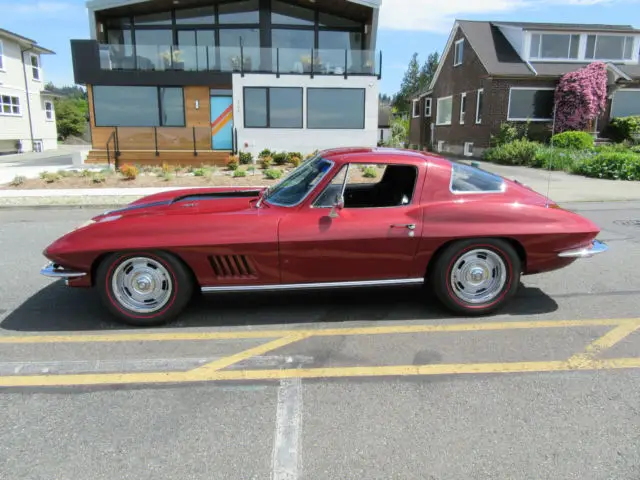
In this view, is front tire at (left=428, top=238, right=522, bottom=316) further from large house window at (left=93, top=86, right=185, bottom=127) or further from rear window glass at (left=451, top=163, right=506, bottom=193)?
large house window at (left=93, top=86, right=185, bottom=127)

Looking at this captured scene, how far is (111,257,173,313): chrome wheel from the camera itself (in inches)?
159

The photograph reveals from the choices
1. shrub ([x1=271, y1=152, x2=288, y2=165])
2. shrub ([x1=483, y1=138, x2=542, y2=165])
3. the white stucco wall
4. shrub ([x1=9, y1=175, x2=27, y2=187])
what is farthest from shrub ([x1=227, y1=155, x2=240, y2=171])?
shrub ([x1=483, y1=138, x2=542, y2=165])

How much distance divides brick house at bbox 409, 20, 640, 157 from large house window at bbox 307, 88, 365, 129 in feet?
23.8

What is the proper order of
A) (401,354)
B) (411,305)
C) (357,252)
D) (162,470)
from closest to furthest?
(162,470) < (401,354) < (357,252) < (411,305)

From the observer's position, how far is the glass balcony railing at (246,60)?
20.3 meters

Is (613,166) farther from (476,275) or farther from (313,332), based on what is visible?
(313,332)

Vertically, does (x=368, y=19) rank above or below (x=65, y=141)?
above

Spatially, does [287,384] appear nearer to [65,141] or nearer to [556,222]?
[556,222]

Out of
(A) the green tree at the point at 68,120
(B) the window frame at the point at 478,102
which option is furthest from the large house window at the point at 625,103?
(A) the green tree at the point at 68,120

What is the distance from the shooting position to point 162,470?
2.43m

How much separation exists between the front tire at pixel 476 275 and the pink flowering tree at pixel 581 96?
22.2 meters

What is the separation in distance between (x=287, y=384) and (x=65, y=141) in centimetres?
4913

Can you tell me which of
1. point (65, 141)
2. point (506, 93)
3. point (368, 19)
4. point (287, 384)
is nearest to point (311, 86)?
point (368, 19)

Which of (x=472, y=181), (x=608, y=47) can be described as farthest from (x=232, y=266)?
(x=608, y=47)
